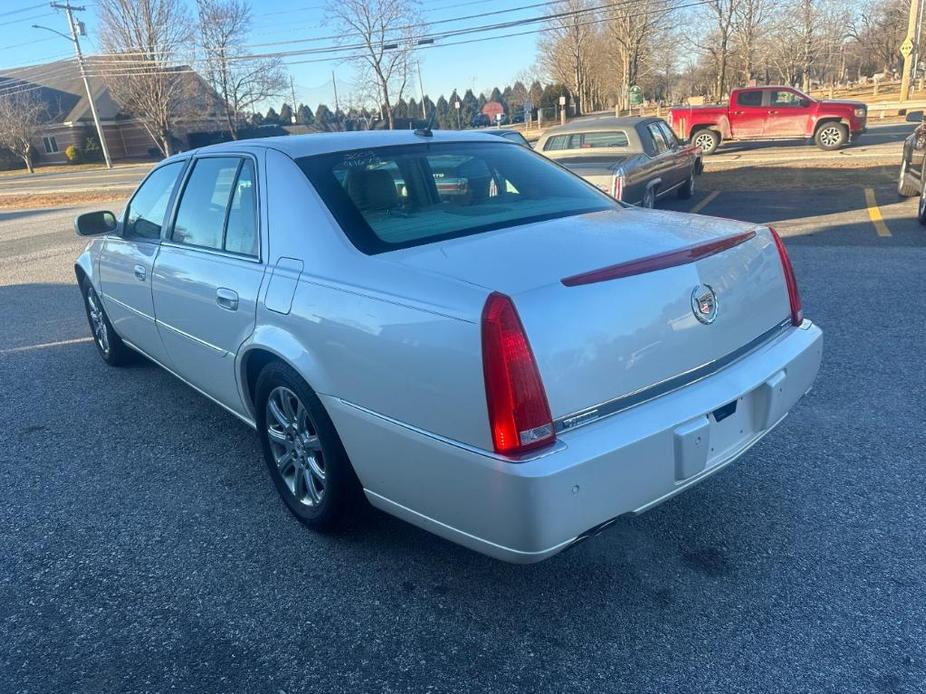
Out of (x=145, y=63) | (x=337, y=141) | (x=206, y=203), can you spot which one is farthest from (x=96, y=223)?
(x=145, y=63)

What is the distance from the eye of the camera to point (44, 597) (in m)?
2.83

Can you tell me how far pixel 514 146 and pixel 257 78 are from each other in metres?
42.1

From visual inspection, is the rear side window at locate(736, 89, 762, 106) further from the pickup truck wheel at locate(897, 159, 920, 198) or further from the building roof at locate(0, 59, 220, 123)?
the building roof at locate(0, 59, 220, 123)

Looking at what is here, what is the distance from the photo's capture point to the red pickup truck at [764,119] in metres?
19.0

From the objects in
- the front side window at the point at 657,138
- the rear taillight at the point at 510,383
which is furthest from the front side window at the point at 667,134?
the rear taillight at the point at 510,383

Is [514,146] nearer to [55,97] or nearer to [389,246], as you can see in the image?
[389,246]

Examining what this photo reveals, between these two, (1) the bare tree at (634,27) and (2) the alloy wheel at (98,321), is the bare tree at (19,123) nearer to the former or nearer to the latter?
(1) the bare tree at (634,27)

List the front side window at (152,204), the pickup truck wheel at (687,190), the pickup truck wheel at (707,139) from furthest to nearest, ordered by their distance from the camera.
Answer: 1. the pickup truck wheel at (707,139)
2. the pickup truck wheel at (687,190)
3. the front side window at (152,204)

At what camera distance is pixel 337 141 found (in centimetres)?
337

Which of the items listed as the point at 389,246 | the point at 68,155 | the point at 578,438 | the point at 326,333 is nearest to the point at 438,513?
the point at 578,438

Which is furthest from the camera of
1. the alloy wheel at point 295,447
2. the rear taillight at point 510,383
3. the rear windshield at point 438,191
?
the alloy wheel at point 295,447

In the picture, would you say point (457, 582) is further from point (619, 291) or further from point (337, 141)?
point (337, 141)

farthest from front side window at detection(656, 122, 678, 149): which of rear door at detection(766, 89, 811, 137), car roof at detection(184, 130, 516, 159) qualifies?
rear door at detection(766, 89, 811, 137)

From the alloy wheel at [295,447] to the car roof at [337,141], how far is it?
1084mm
